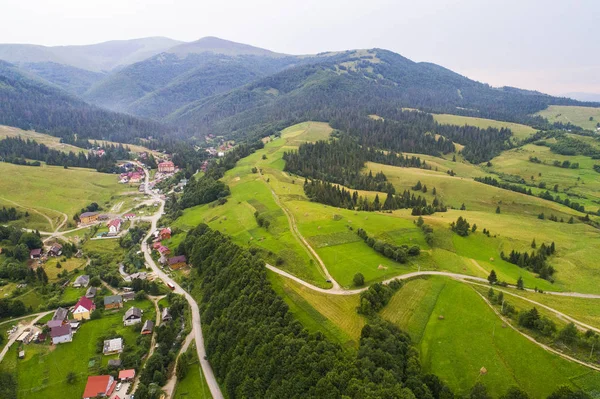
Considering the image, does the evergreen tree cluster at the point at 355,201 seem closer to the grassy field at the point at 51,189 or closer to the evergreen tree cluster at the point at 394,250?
the evergreen tree cluster at the point at 394,250

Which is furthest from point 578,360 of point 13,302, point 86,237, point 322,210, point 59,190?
point 59,190

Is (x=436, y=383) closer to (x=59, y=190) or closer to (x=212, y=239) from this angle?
(x=212, y=239)

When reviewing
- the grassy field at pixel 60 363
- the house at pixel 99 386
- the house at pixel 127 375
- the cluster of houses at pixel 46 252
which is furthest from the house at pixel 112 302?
the cluster of houses at pixel 46 252

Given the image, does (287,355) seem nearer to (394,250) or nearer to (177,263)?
(394,250)

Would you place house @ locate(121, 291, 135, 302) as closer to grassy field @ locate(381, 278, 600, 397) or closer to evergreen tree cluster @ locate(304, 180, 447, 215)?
grassy field @ locate(381, 278, 600, 397)

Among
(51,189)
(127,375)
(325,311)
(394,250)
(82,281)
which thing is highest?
(394,250)

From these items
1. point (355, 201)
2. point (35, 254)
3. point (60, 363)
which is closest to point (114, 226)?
point (35, 254)
